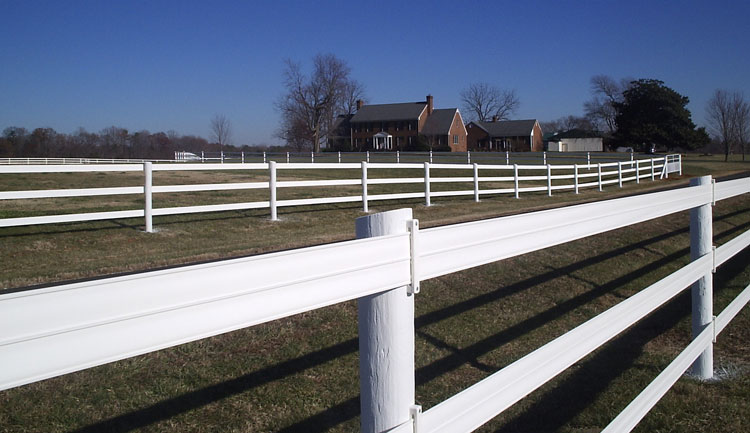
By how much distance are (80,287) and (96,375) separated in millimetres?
3349

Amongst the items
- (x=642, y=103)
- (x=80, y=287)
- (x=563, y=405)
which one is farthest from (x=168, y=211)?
(x=642, y=103)

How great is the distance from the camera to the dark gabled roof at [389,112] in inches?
3266

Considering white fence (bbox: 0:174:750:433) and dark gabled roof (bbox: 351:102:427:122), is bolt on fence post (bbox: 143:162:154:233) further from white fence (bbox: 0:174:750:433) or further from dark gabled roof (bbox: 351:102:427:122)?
dark gabled roof (bbox: 351:102:427:122)

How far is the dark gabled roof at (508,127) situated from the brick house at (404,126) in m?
5.38

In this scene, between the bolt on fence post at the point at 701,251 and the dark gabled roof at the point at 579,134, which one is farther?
the dark gabled roof at the point at 579,134

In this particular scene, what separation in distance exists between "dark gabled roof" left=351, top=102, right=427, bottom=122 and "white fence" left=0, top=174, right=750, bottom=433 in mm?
80820

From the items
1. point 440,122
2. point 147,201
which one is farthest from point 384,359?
point 440,122

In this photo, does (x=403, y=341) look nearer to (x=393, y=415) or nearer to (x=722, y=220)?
(x=393, y=415)

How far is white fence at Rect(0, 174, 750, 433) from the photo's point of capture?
1.10m

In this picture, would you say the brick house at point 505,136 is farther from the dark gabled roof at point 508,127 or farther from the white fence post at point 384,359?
the white fence post at point 384,359

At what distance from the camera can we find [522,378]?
229 cm

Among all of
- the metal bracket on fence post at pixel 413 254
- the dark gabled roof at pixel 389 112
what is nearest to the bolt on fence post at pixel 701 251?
the metal bracket on fence post at pixel 413 254

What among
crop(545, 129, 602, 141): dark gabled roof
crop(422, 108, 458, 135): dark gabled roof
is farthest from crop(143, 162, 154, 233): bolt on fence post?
crop(545, 129, 602, 141): dark gabled roof

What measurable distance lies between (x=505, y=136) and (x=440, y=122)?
11.2 meters
